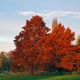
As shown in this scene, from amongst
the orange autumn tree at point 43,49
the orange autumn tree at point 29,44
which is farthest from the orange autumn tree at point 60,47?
the orange autumn tree at point 29,44

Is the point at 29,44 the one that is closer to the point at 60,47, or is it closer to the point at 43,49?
the point at 43,49

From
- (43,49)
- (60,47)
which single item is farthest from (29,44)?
(60,47)

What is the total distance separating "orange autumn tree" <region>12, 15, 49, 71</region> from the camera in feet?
263

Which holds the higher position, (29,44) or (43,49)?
(29,44)

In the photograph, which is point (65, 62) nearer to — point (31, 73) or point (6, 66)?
point (31, 73)

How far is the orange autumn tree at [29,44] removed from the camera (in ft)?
263

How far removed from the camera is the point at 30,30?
84000 millimetres

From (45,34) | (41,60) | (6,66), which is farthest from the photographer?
(6,66)

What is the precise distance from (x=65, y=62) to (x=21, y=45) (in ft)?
38.5

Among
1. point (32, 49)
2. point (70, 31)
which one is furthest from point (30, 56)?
point (70, 31)

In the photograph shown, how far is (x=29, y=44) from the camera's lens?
8125 cm

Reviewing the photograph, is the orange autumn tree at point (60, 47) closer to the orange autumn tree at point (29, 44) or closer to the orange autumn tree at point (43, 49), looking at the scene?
the orange autumn tree at point (43, 49)

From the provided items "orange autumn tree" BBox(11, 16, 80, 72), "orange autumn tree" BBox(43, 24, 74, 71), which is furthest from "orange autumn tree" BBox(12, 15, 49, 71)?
"orange autumn tree" BBox(43, 24, 74, 71)

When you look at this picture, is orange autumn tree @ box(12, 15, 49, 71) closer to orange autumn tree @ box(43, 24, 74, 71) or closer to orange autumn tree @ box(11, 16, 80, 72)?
orange autumn tree @ box(11, 16, 80, 72)
